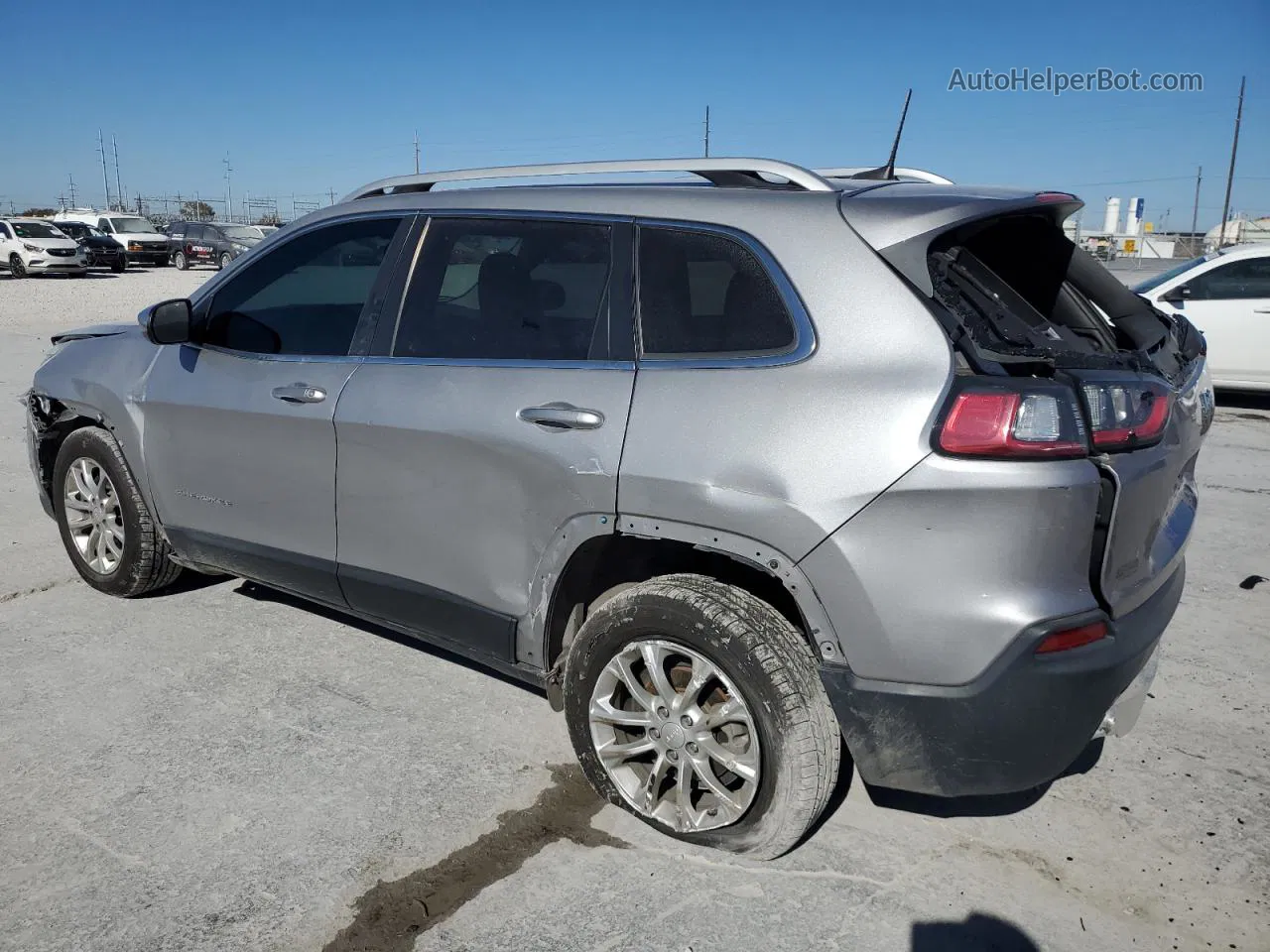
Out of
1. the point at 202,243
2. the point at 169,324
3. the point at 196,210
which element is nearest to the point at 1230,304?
the point at 169,324

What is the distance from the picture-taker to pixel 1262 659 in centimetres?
431

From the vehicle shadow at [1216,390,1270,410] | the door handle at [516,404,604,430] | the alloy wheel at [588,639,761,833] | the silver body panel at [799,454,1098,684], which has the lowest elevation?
the vehicle shadow at [1216,390,1270,410]

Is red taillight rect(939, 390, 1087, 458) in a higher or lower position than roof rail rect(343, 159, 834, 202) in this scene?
lower

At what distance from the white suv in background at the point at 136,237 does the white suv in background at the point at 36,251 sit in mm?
4958

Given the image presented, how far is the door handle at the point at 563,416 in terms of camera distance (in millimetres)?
2953

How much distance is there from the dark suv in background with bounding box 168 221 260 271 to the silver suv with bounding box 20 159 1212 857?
115ft

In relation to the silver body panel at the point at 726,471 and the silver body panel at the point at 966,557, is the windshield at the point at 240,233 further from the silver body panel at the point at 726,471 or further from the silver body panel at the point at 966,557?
the silver body panel at the point at 966,557

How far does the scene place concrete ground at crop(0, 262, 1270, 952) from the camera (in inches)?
106

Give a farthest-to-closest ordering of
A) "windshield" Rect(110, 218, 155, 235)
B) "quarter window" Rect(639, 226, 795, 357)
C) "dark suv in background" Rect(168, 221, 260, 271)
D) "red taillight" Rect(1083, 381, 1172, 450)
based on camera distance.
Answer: "windshield" Rect(110, 218, 155, 235) → "dark suv in background" Rect(168, 221, 260, 271) → "quarter window" Rect(639, 226, 795, 357) → "red taillight" Rect(1083, 381, 1172, 450)

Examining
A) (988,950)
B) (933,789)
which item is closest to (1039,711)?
(933,789)

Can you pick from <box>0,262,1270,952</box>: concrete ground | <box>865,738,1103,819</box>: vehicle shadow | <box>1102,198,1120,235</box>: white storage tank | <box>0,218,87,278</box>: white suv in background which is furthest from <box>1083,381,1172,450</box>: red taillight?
<box>1102,198,1120,235</box>: white storage tank

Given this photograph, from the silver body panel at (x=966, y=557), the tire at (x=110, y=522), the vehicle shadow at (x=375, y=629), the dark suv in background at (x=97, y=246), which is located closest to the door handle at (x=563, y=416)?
the silver body panel at (x=966, y=557)

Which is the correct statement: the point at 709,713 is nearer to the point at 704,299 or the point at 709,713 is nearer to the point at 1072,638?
the point at 1072,638

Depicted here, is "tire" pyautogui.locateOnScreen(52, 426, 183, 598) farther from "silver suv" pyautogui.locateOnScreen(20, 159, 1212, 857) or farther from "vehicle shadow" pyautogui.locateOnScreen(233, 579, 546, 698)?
"silver suv" pyautogui.locateOnScreen(20, 159, 1212, 857)
